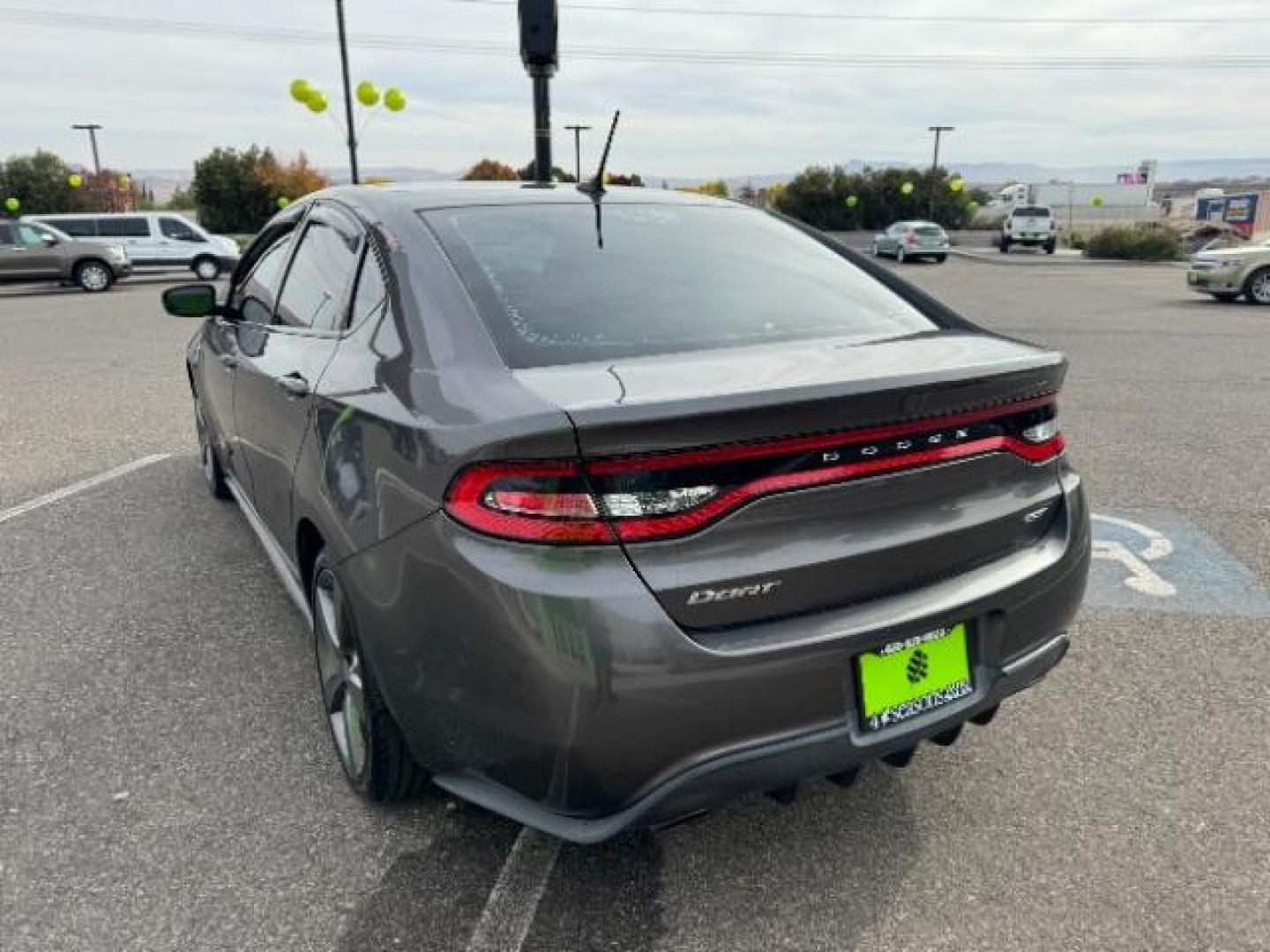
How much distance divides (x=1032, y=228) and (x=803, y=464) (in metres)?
39.2

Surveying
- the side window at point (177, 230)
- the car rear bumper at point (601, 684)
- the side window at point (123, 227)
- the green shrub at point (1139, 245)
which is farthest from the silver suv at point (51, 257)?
the green shrub at point (1139, 245)

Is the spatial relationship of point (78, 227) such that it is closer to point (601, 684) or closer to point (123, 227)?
point (123, 227)

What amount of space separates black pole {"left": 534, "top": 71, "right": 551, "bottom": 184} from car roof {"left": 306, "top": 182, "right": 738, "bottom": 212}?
572 cm

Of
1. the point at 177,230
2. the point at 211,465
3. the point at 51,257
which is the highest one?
the point at 177,230

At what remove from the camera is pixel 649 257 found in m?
2.61

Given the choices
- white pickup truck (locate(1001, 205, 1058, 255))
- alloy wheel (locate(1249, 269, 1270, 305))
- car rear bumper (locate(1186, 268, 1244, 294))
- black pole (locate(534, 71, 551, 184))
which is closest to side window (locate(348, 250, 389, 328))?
black pole (locate(534, 71, 551, 184))

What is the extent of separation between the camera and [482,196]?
2828mm

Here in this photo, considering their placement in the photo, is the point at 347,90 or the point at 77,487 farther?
the point at 347,90

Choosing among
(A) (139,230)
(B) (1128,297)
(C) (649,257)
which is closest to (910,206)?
(B) (1128,297)

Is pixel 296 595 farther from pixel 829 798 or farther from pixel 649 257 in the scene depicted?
pixel 829 798

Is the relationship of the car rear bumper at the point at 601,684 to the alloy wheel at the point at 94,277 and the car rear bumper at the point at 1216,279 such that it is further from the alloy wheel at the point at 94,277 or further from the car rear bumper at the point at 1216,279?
the alloy wheel at the point at 94,277

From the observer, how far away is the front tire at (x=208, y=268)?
22266 millimetres

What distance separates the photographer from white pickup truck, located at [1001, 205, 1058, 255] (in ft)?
Result: 120

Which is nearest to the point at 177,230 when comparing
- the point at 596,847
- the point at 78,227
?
the point at 78,227
